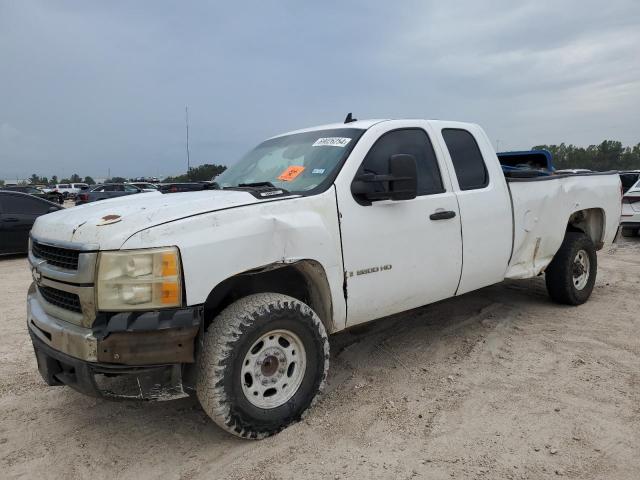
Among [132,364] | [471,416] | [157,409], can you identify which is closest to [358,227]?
[471,416]

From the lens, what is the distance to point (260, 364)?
9.84 feet

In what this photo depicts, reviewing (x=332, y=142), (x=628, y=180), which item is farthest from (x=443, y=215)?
(x=628, y=180)

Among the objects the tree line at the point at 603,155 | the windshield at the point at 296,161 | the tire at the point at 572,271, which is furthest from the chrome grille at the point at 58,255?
the tree line at the point at 603,155

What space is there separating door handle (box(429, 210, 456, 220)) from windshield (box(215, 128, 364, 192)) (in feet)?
2.79

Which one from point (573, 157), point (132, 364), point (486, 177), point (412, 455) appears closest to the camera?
point (132, 364)

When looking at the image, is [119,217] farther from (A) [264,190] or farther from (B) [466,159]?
(B) [466,159]

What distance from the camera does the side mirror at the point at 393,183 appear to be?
3348 mm

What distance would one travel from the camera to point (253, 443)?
118 inches

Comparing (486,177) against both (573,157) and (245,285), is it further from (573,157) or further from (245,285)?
(573,157)

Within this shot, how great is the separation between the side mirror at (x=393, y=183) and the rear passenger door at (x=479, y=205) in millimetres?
894

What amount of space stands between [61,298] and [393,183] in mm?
2172

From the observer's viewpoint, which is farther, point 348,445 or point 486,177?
point 486,177

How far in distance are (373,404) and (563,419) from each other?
1.20m

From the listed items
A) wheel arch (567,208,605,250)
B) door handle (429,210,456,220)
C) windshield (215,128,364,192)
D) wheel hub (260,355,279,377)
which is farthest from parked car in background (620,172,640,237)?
wheel hub (260,355,279,377)
